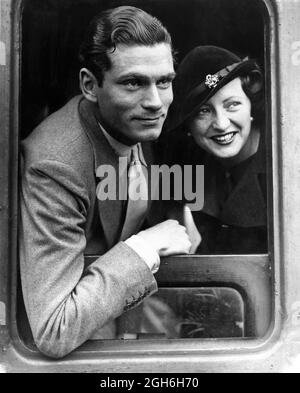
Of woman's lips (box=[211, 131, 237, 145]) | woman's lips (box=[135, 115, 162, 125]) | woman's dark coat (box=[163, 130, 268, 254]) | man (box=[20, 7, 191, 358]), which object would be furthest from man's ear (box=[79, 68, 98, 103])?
woman's lips (box=[211, 131, 237, 145])

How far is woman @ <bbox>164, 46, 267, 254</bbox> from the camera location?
6.51 feet

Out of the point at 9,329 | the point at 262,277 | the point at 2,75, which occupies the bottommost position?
the point at 9,329

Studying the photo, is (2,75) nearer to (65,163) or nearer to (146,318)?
(65,163)

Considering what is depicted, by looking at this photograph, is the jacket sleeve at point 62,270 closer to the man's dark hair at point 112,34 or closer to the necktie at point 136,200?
the necktie at point 136,200

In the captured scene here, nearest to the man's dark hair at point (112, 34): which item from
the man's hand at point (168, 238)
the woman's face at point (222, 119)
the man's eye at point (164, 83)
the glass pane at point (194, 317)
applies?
the man's eye at point (164, 83)

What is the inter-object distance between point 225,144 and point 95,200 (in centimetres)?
44

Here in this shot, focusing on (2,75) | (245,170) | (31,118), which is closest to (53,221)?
(31,118)

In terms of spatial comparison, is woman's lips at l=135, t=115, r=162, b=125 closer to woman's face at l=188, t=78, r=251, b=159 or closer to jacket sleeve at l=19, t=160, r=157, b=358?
woman's face at l=188, t=78, r=251, b=159

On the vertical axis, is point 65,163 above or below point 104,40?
below

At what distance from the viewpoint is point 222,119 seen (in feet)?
6.58

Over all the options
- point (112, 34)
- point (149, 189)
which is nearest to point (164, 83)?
point (112, 34)

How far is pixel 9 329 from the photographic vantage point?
6.33 ft

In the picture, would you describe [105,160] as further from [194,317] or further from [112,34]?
[194,317]
